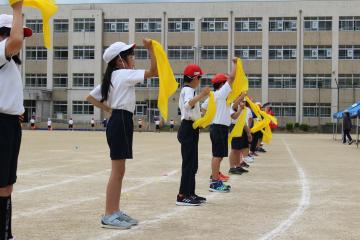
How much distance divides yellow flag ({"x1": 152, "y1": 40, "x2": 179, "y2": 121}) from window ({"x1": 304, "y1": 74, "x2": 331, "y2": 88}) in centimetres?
6105

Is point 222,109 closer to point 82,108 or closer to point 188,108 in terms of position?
point 188,108

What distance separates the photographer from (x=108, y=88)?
636 cm

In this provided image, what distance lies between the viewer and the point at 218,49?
67812mm

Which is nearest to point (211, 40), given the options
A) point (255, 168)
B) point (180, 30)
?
point (180, 30)

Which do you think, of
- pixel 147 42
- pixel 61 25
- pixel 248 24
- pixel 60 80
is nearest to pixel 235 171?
pixel 147 42

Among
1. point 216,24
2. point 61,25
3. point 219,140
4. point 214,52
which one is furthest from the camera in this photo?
point 61,25

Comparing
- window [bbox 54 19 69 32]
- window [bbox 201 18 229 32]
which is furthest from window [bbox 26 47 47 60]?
window [bbox 201 18 229 32]

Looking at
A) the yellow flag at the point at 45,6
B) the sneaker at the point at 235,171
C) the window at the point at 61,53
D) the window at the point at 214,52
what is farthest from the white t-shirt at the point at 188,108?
the window at the point at 61,53

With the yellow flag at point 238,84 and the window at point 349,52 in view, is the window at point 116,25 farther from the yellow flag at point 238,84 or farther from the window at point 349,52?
the yellow flag at point 238,84

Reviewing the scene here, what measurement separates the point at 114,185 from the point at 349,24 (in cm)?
6316

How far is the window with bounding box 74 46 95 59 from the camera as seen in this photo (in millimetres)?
69500

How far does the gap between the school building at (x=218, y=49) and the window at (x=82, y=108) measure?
0.12 metres

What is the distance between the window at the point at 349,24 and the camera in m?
64.9

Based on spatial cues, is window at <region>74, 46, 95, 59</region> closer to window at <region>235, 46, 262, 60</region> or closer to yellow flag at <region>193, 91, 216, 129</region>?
window at <region>235, 46, 262, 60</region>
